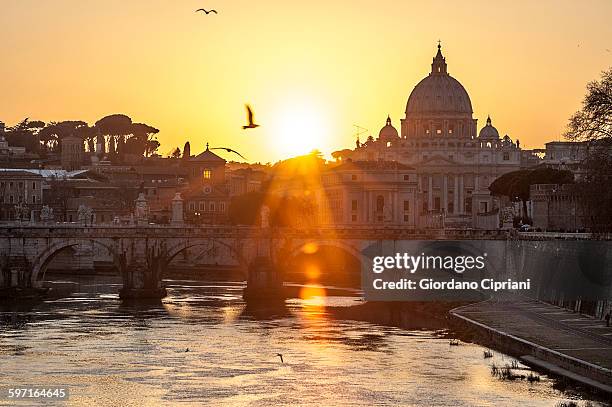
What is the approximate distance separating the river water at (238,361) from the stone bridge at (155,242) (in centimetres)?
1065

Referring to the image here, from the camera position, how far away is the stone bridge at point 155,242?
8956cm

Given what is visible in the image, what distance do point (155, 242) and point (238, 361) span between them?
33.1 meters

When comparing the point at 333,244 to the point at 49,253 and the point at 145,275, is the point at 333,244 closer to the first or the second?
the point at 145,275

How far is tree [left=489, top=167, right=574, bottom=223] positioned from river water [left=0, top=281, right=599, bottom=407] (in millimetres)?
41287

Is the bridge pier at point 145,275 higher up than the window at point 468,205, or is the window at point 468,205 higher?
the window at point 468,205

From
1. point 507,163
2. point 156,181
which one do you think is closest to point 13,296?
point 156,181

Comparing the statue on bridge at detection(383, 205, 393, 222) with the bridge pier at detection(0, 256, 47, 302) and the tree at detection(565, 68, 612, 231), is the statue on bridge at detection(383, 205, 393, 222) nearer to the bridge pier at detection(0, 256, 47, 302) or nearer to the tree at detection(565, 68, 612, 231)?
the bridge pier at detection(0, 256, 47, 302)

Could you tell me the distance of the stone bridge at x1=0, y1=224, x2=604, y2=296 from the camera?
8956 cm

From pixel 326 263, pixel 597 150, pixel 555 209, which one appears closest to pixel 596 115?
pixel 597 150

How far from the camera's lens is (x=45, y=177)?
16612cm

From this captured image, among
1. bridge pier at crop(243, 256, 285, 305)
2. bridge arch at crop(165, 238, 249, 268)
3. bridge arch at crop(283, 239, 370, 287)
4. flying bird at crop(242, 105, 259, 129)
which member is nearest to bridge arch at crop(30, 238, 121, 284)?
bridge arch at crop(165, 238, 249, 268)

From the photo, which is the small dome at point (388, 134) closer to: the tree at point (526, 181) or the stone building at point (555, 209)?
the tree at point (526, 181)

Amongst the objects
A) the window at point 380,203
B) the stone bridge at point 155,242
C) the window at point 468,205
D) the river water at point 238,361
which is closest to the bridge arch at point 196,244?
the stone bridge at point 155,242

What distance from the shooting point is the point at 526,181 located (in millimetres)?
124125
